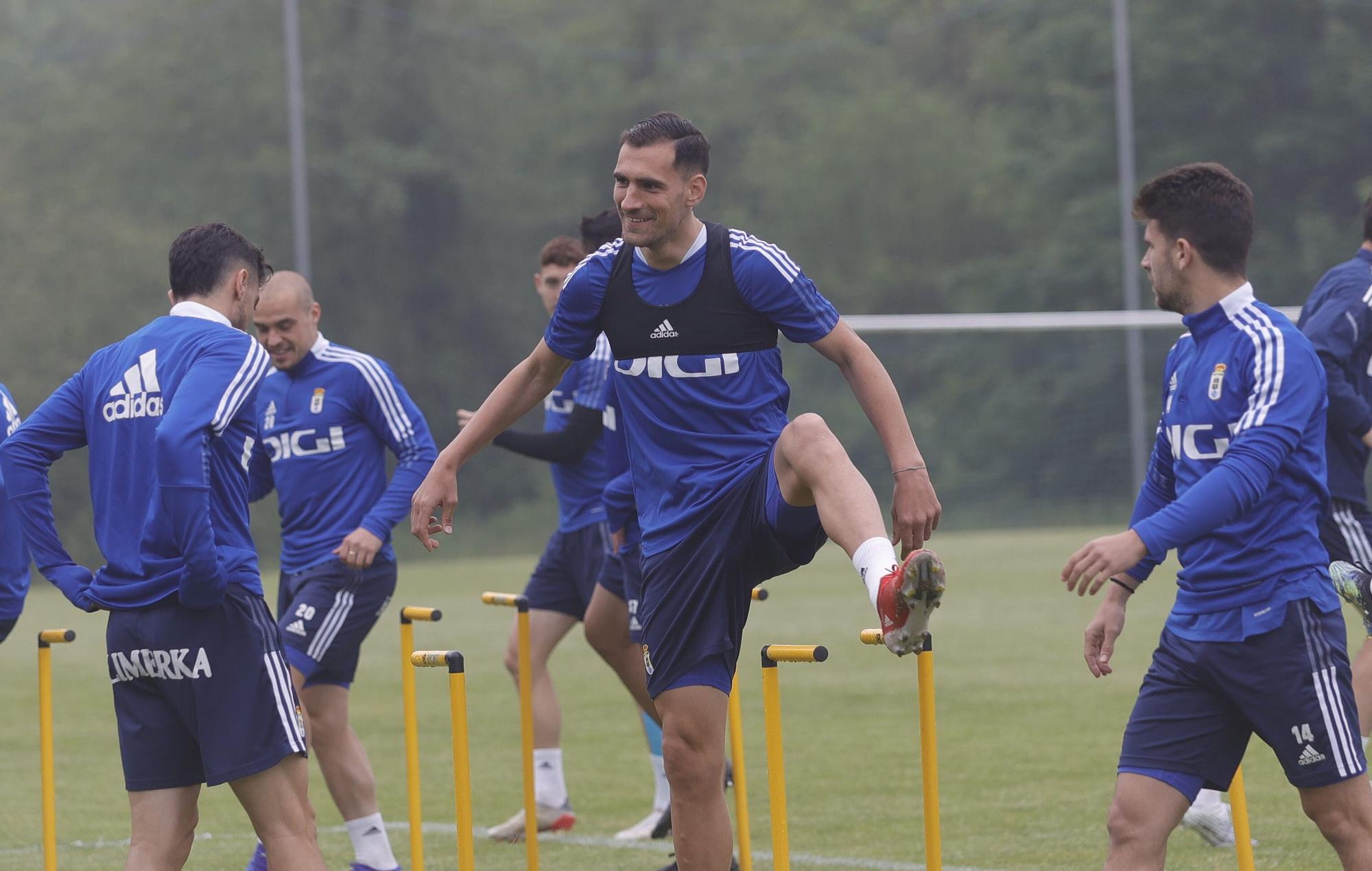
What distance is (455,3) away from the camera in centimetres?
4412

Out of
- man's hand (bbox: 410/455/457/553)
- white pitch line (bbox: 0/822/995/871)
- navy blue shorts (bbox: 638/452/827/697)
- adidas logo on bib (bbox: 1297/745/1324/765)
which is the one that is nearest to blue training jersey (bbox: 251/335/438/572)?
white pitch line (bbox: 0/822/995/871)

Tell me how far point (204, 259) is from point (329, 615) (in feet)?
7.37

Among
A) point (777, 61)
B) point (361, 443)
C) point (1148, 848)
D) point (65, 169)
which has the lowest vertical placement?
point (1148, 848)

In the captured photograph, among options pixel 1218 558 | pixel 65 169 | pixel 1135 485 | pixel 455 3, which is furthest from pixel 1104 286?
pixel 1218 558

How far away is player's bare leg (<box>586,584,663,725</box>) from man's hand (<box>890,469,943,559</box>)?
3.25m

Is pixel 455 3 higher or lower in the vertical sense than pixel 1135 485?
higher

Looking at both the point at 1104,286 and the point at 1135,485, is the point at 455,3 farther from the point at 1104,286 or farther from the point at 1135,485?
the point at 1135,485

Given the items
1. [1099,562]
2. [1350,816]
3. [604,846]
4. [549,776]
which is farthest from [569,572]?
[1099,562]

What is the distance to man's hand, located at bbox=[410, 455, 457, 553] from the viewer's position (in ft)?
17.6

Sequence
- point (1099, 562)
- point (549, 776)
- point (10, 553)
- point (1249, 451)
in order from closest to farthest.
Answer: point (1099, 562) → point (1249, 451) → point (10, 553) → point (549, 776)

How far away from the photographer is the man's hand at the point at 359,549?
22.5ft

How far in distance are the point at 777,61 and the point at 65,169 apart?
16.8 metres

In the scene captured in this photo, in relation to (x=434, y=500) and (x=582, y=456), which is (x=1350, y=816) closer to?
(x=434, y=500)

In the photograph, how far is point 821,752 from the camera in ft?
34.3
